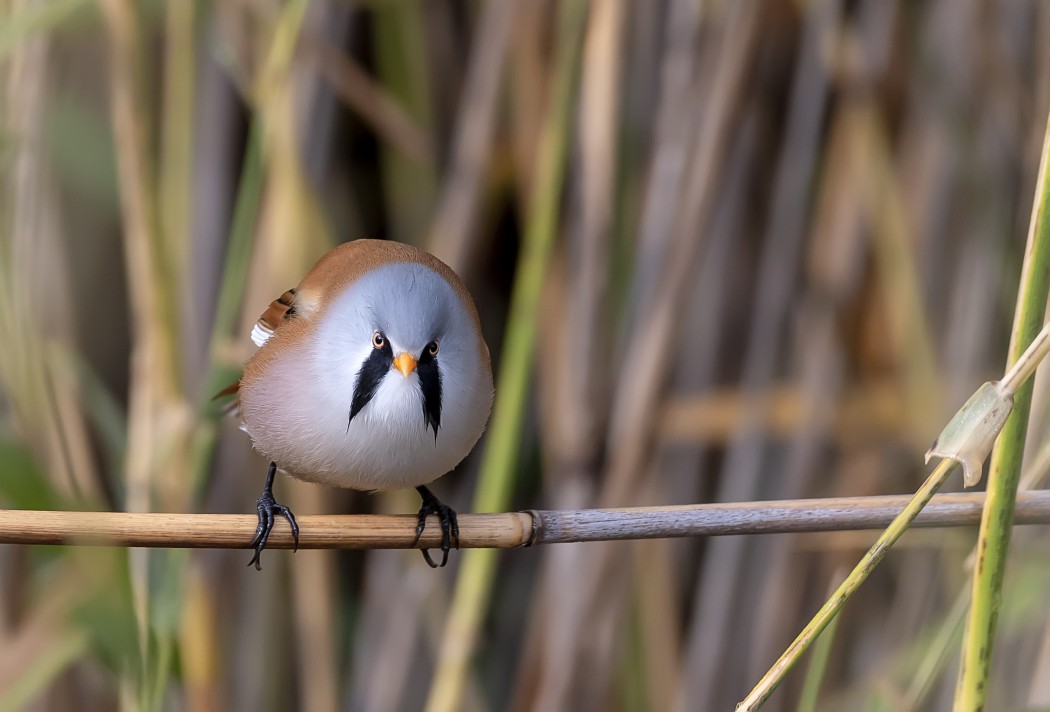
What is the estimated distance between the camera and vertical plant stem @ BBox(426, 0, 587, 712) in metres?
1.59

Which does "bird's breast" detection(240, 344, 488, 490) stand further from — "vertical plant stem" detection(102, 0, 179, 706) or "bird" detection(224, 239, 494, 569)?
"vertical plant stem" detection(102, 0, 179, 706)

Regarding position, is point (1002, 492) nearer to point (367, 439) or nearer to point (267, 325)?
point (367, 439)

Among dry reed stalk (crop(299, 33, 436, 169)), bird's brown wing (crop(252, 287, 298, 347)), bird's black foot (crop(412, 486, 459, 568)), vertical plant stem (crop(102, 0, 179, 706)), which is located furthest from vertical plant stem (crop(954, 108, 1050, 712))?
dry reed stalk (crop(299, 33, 436, 169))

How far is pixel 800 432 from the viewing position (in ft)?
6.60

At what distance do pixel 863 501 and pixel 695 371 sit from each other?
100 cm

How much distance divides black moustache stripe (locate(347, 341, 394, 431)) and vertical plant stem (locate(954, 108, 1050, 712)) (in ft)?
2.20

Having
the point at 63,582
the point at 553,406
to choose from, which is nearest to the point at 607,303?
the point at 553,406

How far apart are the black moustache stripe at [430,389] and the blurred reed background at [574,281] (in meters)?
0.30

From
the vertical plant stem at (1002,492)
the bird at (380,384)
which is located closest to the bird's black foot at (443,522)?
the bird at (380,384)

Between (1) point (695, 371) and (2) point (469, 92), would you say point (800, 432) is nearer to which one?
(1) point (695, 371)

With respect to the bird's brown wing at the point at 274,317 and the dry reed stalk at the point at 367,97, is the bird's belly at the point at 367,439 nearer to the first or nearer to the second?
the bird's brown wing at the point at 274,317

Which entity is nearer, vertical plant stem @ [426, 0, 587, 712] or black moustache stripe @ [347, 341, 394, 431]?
black moustache stripe @ [347, 341, 394, 431]

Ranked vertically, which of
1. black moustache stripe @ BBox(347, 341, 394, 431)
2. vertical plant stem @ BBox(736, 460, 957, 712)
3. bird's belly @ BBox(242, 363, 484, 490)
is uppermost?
black moustache stripe @ BBox(347, 341, 394, 431)

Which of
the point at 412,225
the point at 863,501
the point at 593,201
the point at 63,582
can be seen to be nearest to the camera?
the point at 863,501
